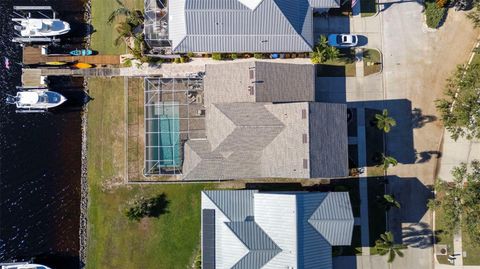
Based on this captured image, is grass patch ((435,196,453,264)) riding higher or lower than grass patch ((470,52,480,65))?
lower

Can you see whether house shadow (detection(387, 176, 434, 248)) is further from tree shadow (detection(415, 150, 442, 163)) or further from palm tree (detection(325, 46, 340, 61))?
palm tree (detection(325, 46, 340, 61))

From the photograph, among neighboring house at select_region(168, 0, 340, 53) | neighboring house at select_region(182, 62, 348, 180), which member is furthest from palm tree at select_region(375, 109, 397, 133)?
neighboring house at select_region(168, 0, 340, 53)

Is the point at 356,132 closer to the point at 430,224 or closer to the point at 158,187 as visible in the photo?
the point at 430,224

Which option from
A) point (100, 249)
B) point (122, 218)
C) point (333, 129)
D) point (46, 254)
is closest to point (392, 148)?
point (333, 129)

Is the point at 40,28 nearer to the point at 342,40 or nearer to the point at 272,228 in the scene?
the point at 272,228

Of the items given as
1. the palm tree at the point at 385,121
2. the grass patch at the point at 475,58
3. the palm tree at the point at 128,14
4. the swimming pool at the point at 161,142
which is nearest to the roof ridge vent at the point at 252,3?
the palm tree at the point at 128,14

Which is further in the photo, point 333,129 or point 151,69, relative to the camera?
point 151,69

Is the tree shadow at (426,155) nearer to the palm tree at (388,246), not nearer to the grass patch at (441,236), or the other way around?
the grass patch at (441,236)
